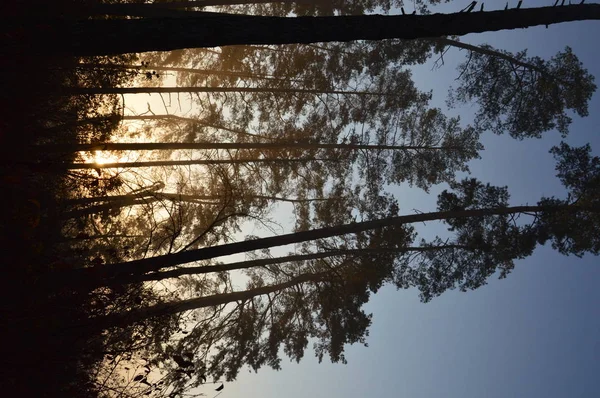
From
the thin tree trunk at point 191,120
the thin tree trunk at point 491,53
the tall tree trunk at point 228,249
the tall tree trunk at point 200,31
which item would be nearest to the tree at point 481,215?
the tall tree trunk at point 228,249

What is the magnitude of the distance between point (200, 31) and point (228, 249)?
4288 millimetres

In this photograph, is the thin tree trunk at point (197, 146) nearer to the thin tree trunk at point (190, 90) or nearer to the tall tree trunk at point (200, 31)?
the thin tree trunk at point (190, 90)

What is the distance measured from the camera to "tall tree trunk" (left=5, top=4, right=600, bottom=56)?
5.65m

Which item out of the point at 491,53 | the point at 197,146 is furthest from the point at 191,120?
the point at 491,53

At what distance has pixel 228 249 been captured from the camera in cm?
877

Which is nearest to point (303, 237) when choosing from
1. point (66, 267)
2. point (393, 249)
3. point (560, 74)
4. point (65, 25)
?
point (393, 249)

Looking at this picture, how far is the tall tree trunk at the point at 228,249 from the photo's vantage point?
24.7 feet

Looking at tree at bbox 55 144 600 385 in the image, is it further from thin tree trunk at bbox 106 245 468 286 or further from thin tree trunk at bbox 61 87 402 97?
thin tree trunk at bbox 61 87 402 97

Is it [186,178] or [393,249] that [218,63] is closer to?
[186,178]

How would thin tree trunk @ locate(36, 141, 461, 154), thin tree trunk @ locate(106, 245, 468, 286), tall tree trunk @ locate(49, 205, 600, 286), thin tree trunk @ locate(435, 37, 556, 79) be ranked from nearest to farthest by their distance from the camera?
tall tree trunk @ locate(49, 205, 600, 286)
thin tree trunk @ locate(106, 245, 468, 286)
thin tree trunk @ locate(36, 141, 461, 154)
thin tree trunk @ locate(435, 37, 556, 79)

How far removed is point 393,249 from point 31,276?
8.46 m

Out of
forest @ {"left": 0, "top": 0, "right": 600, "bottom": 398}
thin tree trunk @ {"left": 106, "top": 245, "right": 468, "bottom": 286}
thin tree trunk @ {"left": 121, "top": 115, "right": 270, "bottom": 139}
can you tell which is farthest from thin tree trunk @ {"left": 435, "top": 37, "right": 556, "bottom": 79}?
thin tree trunk @ {"left": 121, "top": 115, "right": 270, "bottom": 139}

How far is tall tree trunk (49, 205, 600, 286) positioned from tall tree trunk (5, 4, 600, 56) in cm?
352

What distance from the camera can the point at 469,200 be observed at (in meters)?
11.7
